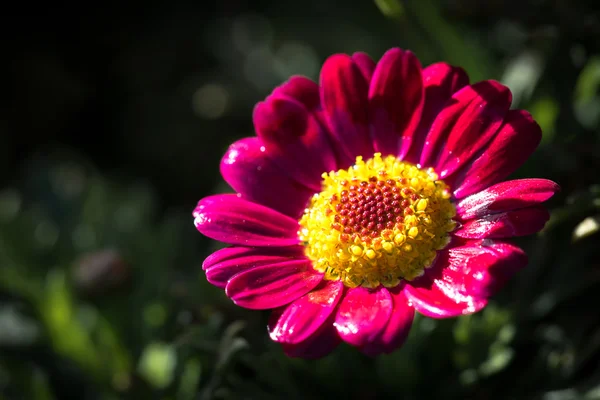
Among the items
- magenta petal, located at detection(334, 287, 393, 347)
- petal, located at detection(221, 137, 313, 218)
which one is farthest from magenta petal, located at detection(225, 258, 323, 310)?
petal, located at detection(221, 137, 313, 218)

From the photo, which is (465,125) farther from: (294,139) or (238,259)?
(238,259)

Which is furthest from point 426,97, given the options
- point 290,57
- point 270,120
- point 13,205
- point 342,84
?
point 13,205

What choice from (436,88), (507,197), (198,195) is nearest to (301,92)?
(436,88)

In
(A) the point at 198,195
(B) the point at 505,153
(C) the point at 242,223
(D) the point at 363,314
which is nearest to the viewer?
(D) the point at 363,314

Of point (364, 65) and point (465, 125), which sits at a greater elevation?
point (364, 65)

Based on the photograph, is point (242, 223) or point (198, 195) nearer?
point (242, 223)

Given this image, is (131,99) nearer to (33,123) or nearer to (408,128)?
(33,123)
